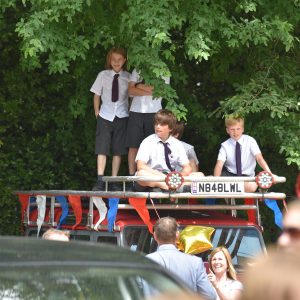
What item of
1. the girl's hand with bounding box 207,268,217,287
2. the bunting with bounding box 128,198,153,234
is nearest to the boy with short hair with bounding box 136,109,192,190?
the bunting with bounding box 128,198,153,234

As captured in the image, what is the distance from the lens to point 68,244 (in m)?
4.03

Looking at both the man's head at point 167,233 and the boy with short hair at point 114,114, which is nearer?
the man's head at point 167,233

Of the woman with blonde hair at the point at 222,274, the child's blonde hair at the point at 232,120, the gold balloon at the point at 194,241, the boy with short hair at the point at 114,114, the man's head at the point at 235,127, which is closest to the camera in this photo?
the woman with blonde hair at the point at 222,274

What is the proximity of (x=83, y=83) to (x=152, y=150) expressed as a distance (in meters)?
3.48

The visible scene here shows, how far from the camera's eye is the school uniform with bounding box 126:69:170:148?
1119cm

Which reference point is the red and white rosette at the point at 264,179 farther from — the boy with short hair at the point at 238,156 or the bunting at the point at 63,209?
the bunting at the point at 63,209

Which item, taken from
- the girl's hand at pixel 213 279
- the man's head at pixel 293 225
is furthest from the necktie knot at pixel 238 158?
the man's head at pixel 293 225

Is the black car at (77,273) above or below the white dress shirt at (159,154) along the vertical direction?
below

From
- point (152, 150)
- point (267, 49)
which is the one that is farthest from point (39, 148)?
point (152, 150)

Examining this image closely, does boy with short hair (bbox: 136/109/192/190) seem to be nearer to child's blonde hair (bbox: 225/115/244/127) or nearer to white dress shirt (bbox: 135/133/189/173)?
white dress shirt (bbox: 135/133/189/173)

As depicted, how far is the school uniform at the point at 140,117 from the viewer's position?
1119cm

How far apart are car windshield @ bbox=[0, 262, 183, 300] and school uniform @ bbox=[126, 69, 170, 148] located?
732 cm

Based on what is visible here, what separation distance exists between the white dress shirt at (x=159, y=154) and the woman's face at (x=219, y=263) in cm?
231

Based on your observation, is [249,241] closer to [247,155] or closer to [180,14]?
[247,155]
